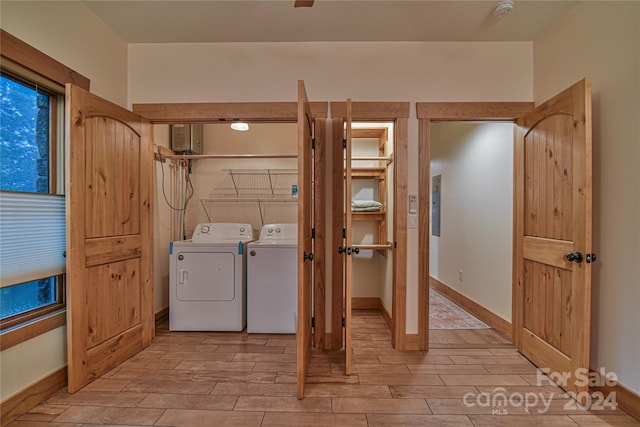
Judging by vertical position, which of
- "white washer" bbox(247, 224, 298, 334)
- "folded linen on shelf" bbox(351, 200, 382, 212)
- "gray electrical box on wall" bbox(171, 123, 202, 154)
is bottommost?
"white washer" bbox(247, 224, 298, 334)

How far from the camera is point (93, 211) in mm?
2064

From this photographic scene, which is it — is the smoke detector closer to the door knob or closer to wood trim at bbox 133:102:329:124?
wood trim at bbox 133:102:329:124

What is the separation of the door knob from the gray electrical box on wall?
353cm

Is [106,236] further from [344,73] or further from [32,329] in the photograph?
[344,73]

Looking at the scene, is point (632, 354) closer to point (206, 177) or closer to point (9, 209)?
point (9, 209)

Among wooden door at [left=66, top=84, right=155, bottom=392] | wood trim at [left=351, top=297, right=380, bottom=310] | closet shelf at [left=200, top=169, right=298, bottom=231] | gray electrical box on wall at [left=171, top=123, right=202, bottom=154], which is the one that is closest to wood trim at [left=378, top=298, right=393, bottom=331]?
wood trim at [left=351, top=297, right=380, bottom=310]

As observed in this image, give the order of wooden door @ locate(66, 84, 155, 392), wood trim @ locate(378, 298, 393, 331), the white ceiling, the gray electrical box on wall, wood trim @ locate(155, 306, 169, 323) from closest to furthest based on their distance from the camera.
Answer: wooden door @ locate(66, 84, 155, 392), the white ceiling, wood trim @ locate(378, 298, 393, 331), wood trim @ locate(155, 306, 169, 323), the gray electrical box on wall

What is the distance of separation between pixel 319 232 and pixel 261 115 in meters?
1.12

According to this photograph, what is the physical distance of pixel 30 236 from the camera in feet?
5.89

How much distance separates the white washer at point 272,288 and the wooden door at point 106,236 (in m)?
0.87

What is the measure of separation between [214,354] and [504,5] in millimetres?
3375

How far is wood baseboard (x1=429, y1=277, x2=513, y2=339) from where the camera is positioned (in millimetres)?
2922

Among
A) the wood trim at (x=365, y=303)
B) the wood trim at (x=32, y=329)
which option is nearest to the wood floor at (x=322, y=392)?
the wood trim at (x=32, y=329)

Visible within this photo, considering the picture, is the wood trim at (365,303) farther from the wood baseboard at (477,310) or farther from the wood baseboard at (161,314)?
the wood baseboard at (161,314)
